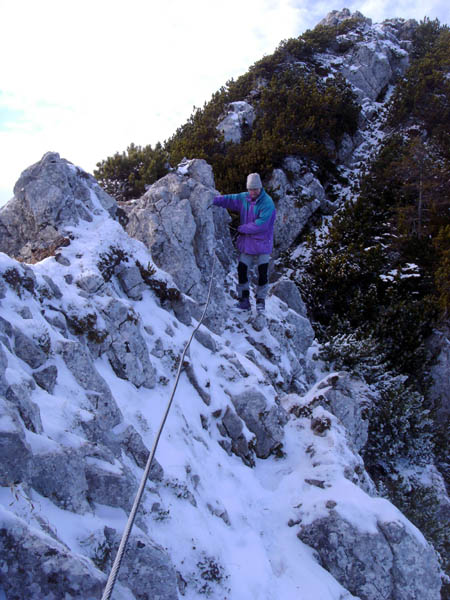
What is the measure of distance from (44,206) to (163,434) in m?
4.88

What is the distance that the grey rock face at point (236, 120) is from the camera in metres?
17.7

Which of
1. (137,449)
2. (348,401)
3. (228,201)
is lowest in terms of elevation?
(348,401)

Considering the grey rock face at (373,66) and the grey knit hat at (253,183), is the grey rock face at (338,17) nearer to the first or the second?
the grey rock face at (373,66)

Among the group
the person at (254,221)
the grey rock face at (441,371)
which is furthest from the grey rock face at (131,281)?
the grey rock face at (441,371)

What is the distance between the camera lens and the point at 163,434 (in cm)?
467

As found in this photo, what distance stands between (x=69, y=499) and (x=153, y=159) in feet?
37.3

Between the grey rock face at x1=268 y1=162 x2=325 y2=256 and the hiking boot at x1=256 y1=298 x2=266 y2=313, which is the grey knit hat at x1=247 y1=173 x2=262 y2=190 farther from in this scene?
the grey rock face at x1=268 y1=162 x2=325 y2=256

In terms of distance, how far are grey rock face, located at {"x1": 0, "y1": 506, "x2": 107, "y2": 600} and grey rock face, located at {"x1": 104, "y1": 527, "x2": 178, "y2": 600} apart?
0.76m

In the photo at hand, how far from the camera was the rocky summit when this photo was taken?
272 cm

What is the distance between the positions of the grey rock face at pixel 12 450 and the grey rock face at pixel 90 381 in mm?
1451

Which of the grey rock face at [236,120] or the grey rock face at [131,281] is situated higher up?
the grey rock face at [236,120]

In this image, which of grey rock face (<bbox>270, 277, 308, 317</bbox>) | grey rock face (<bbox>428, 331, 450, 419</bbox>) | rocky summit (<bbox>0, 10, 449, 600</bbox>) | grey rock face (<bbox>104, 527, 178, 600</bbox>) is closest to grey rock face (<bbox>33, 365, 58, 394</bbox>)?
rocky summit (<bbox>0, 10, 449, 600</bbox>)

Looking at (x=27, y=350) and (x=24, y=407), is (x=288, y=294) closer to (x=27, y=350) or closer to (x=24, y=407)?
(x=27, y=350)

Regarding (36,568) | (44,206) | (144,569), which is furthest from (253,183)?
(36,568)
